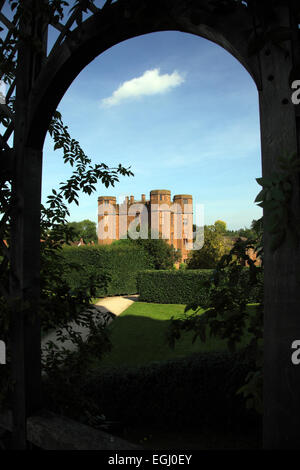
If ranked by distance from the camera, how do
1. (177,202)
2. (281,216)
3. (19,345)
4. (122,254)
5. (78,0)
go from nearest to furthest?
(281,216), (78,0), (19,345), (122,254), (177,202)

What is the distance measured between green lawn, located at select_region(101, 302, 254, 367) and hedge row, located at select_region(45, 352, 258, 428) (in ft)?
2.46

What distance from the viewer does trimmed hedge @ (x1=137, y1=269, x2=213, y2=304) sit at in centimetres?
1546

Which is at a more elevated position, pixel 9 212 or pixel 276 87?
pixel 276 87

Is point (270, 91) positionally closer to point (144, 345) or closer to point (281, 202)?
point (281, 202)

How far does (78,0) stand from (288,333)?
1.90m

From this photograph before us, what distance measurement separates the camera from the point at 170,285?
15.8 metres

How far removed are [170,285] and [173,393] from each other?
11324 mm

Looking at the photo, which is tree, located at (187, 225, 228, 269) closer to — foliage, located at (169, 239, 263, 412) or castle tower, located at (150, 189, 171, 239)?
foliage, located at (169, 239, 263, 412)

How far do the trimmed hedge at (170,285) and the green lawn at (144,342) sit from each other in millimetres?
2046

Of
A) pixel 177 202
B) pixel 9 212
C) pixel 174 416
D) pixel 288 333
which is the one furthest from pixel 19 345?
pixel 177 202

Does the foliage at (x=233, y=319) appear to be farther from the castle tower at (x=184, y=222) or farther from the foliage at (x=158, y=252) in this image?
the castle tower at (x=184, y=222)

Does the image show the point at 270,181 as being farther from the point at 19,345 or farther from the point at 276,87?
the point at 19,345

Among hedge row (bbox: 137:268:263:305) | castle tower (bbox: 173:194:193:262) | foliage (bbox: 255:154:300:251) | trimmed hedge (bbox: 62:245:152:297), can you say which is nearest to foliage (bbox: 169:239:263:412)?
foliage (bbox: 255:154:300:251)

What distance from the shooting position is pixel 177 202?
42031 mm
